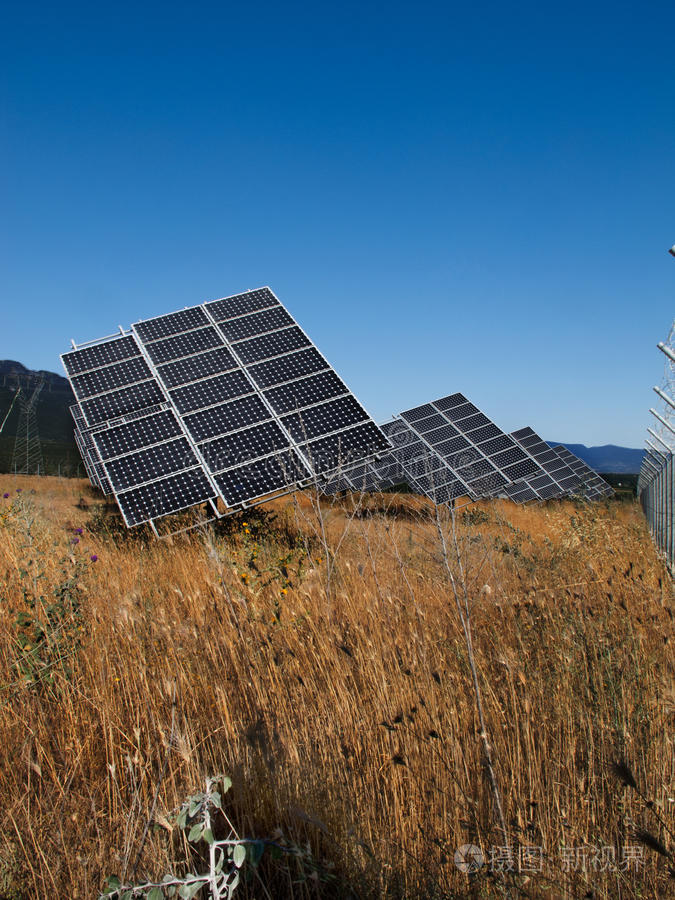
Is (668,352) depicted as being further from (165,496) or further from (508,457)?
(508,457)

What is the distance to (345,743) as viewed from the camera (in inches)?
Answer: 103

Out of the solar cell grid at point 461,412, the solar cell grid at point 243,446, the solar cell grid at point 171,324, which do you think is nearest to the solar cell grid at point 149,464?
the solar cell grid at point 243,446

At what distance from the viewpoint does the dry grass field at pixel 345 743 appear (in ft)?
6.63

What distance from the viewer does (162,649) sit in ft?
12.5

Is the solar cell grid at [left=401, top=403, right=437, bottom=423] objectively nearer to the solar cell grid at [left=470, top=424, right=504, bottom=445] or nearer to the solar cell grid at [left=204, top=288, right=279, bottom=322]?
the solar cell grid at [left=470, top=424, right=504, bottom=445]

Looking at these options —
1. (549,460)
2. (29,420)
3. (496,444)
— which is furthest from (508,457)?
(29,420)

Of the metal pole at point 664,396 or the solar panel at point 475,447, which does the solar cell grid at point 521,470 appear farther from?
the metal pole at point 664,396

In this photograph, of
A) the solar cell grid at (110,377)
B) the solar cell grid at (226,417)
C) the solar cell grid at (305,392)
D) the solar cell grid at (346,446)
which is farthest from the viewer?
the solar cell grid at (110,377)

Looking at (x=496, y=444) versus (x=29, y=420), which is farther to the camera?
(x=496, y=444)

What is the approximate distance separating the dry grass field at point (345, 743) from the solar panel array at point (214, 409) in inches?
210

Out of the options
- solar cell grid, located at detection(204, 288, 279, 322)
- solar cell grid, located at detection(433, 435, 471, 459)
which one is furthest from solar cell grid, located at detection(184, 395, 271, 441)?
solar cell grid, located at detection(433, 435, 471, 459)

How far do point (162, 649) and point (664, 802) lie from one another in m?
2.96

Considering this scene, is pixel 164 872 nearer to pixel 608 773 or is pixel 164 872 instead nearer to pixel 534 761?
pixel 534 761

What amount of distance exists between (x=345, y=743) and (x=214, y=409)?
31.6 feet
